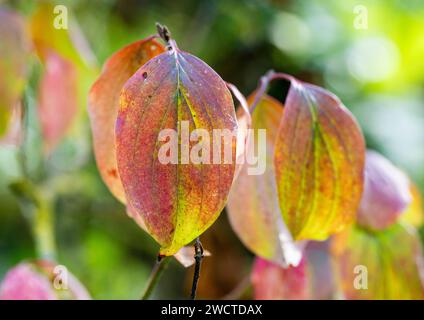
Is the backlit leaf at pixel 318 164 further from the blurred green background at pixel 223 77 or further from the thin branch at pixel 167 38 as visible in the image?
the blurred green background at pixel 223 77

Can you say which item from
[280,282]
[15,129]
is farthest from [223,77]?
[280,282]

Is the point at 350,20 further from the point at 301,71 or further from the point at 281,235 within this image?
the point at 281,235

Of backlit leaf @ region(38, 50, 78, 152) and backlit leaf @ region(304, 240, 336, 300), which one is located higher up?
backlit leaf @ region(38, 50, 78, 152)

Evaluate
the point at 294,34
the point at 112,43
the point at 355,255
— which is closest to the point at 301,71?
the point at 294,34

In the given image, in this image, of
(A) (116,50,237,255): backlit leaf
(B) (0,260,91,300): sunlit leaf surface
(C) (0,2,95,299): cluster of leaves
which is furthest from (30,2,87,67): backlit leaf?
(A) (116,50,237,255): backlit leaf

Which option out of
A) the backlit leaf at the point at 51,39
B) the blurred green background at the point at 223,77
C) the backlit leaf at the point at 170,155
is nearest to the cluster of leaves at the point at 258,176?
the backlit leaf at the point at 170,155

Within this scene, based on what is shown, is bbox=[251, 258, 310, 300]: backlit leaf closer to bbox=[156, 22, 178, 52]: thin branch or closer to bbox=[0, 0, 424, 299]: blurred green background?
bbox=[156, 22, 178, 52]: thin branch

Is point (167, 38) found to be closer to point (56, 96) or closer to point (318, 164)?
point (318, 164)
